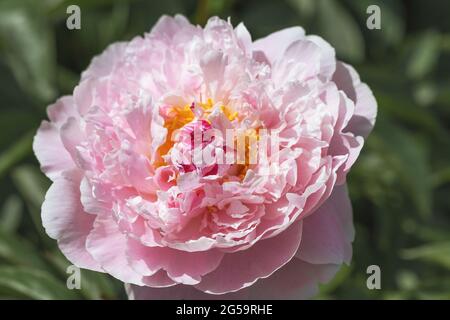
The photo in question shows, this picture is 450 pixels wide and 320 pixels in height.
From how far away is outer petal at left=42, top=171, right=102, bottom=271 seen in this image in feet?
3.46

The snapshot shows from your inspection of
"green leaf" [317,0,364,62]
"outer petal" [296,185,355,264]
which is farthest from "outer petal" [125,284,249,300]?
"green leaf" [317,0,364,62]

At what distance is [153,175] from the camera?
107 centimetres

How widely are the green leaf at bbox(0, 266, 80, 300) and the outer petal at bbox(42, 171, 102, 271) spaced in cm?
20

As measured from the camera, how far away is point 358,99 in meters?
1.14

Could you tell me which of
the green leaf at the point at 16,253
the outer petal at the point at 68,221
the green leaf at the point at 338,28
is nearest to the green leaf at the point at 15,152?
the green leaf at the point at 16,253

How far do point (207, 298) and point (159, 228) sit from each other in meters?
0.14

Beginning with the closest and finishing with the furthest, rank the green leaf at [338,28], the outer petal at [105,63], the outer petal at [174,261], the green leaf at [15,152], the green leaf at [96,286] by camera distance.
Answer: the outer petal at [174,261] < the outer petal at [105,63] < the green leaf at [96,286] < the green leaf at [15,152] < the green leaf at [338,28]

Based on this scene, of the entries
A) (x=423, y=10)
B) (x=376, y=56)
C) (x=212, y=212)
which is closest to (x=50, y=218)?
(x=212, y=212)

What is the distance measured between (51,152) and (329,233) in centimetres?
43

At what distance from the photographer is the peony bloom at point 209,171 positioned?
3.39 ft

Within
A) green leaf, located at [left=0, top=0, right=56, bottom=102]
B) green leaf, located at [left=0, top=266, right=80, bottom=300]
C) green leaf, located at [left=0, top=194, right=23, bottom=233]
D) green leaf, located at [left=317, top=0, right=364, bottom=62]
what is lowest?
green leaf, located at [left=0, top=266, right=80, bottom=300]

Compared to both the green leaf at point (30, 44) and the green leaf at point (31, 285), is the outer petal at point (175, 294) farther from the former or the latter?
the green leaf at point (30, 44)

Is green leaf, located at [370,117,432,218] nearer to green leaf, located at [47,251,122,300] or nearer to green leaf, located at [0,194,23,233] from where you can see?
green leaf, located at [47,251,122,300]

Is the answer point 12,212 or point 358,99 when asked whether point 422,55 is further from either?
point 12,212
